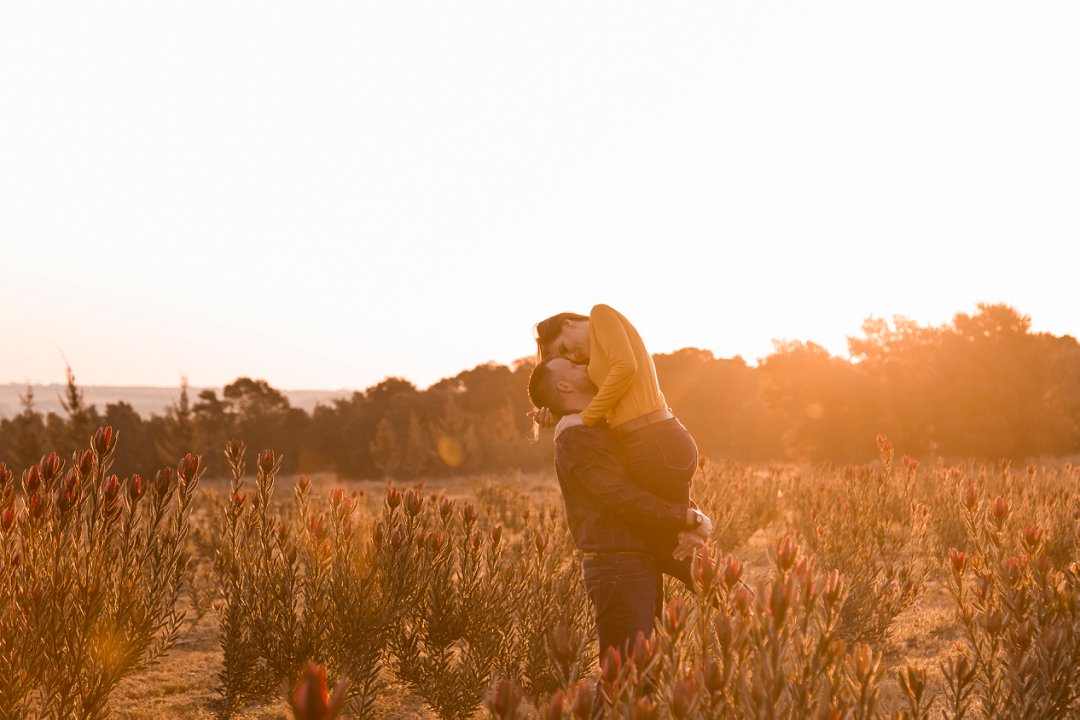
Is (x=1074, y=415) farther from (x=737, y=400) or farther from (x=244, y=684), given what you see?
(x=244, y=684)

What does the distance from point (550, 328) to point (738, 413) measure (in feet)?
107

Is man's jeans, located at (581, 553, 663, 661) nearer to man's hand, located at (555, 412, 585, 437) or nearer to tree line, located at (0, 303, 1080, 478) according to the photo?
man's hand, located at (555, 412, 585, 437)

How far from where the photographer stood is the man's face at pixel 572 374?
2891mm

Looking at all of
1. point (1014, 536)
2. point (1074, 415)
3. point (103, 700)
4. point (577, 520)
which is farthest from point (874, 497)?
point (1074, 415)

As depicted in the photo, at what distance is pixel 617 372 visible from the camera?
2709 mm

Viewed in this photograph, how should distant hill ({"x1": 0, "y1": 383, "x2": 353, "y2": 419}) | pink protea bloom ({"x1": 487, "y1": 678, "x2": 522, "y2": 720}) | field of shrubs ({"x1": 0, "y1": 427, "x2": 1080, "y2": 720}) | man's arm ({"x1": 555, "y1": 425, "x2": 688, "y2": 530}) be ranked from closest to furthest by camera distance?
pink protea bloom ({"x1": 487, "y1": 678, "x2": 522, "y2": 720})
field of shrubs ({"x1": 0, "y1": 427, "x2": 1080, "y2": 720})
man's arm ({"x1": 555, "y1": 425, "x2": 688, "y2": 530})
distant hill ({"x1": 0, "y1": 383, "x2": 353, "y2": 419})

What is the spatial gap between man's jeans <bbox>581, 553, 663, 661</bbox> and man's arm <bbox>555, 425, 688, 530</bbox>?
0.56 feet

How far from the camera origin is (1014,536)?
539 cm

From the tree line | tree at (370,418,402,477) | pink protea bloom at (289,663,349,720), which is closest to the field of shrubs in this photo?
pink protea bloom at (289,663,349,720)

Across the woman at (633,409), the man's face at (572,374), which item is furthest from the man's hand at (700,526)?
the man's face at (572,374)

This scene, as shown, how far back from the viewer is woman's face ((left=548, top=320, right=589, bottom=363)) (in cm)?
296

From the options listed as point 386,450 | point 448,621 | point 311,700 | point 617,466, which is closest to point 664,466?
point 617,466

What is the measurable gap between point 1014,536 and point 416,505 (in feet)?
15.2

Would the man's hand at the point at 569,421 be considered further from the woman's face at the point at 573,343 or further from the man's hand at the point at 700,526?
the man's hand at the point at 700,526
